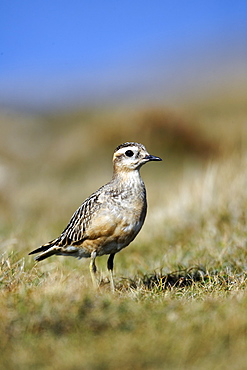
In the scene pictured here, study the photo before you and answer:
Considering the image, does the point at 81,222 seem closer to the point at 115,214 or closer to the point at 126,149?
the point at 115,214

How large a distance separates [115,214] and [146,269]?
1587 millimetres

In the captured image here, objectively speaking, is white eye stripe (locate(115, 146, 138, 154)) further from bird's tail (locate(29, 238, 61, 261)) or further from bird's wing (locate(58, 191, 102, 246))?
bird's tail (locate(29, 238, 61, 261))

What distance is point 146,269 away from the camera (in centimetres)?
705

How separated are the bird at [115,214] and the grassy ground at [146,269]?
367 mm

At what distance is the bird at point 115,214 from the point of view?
5719 mm

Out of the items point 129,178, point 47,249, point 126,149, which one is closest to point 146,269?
point 47,249

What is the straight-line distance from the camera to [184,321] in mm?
4148

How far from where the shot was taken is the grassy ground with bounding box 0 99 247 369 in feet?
12.2

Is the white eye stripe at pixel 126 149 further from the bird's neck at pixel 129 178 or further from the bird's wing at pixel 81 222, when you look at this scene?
the bird's wing at pixel 81 222

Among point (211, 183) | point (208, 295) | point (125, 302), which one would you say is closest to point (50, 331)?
point (125, 302)

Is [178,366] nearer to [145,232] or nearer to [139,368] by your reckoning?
[139,368]

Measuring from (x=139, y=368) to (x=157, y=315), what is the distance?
88 cm

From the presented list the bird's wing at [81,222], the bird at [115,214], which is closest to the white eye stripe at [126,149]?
the bird at [115,214]

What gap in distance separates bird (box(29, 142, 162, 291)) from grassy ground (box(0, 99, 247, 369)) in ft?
1.20
